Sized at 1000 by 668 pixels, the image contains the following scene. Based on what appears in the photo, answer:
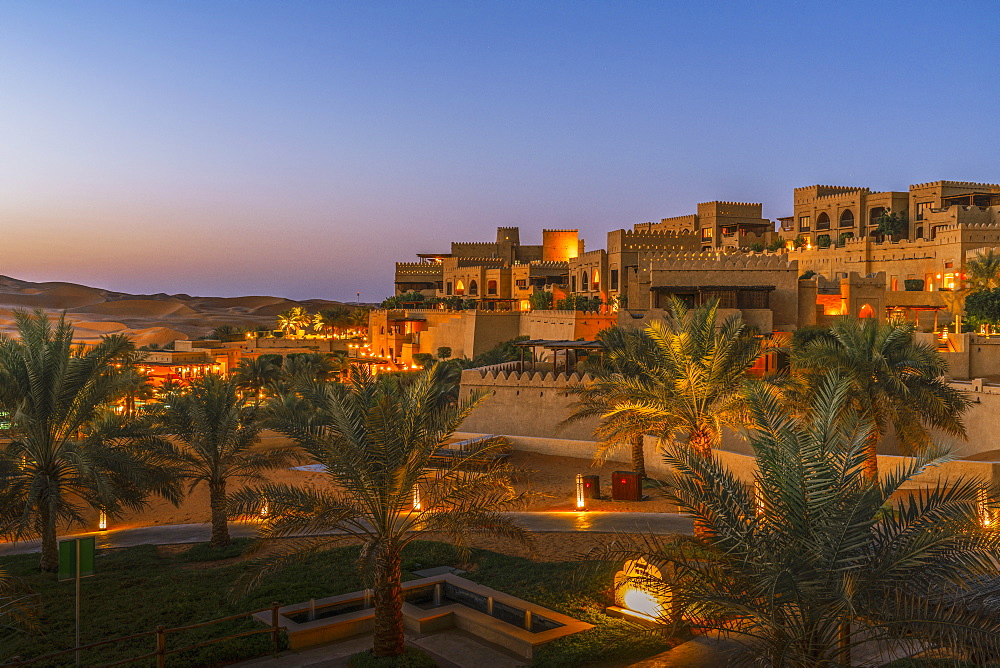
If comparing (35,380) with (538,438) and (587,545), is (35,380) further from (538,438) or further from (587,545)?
(538,438)

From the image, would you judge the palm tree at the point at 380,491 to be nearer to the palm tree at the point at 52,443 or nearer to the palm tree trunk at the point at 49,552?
the palm tree at the point at 52,443

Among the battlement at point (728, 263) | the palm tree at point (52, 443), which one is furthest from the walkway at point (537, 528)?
the battlement at point (728, 263)

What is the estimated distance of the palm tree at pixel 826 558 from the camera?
21.5 feet

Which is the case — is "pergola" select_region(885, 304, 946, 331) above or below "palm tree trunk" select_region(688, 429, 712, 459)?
above

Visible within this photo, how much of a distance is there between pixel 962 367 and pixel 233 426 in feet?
84.1

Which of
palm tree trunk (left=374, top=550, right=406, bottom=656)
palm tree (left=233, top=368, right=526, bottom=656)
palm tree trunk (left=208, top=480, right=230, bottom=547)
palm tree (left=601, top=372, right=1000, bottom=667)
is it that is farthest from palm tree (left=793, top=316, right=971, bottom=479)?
palm tree trunk (left=208, top=480, right=230, bottom=547)

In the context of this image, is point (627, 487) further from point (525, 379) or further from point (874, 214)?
point (874, 214)

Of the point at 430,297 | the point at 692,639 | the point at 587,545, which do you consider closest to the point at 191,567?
the point at 587,545

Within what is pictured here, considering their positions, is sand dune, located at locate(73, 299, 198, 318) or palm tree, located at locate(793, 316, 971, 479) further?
sand dune, located at locate(73, 299, 198, 318)

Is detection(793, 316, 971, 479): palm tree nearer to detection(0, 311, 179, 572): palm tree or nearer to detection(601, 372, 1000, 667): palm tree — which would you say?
detection(601, 372, 1000, 667): palm tree

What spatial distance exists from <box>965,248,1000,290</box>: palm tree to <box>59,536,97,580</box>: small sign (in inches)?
1497

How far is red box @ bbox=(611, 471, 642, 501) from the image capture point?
1880 centimetres

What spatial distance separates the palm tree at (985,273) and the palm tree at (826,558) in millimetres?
33723

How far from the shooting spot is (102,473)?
13328mm
